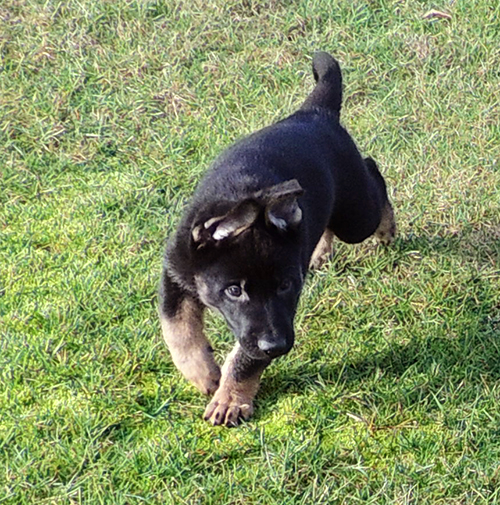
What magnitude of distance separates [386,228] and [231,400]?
5.17 ft

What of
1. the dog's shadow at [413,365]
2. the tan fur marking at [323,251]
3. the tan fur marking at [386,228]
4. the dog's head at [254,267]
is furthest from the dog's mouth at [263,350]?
the tan fur marking at [386,228]

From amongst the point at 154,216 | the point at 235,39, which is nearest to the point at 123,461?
the point at 154,216

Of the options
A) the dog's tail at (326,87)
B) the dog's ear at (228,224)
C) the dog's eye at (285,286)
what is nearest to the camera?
the dog's ear at (228,224)

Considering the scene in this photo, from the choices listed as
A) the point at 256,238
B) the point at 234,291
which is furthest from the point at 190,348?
the point at 256,238

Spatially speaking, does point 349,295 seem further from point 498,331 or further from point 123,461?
point 123,461

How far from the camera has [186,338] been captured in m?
4.20

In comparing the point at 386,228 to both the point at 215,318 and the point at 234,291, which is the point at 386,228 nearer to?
the point at 215,318

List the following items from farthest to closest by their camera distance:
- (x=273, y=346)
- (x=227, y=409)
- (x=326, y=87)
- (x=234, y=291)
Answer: (x=326, y=87)
(x=227, y=409)
(x=234, y=291)
(x=273, y=346)

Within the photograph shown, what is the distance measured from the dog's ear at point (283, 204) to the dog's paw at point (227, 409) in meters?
0.79

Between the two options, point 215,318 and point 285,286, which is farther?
point 215,318

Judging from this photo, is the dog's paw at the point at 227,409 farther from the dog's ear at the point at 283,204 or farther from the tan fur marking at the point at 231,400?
the dog's ear at the point at 283,204

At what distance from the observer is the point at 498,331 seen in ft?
A: 15.6

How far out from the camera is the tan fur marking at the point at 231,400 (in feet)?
13.5

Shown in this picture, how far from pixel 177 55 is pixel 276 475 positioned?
153 inches
